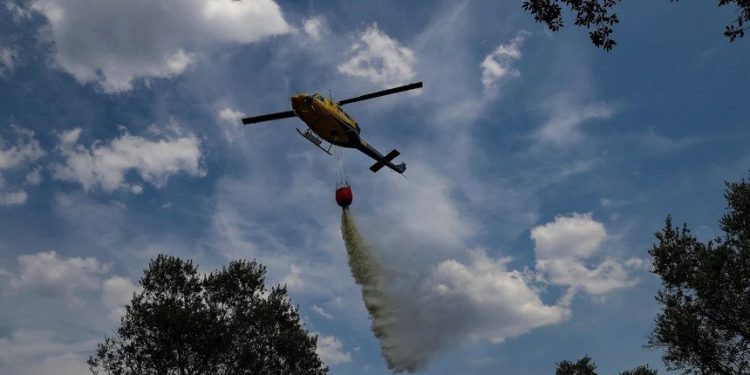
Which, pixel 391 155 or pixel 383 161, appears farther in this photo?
pixel 391 155

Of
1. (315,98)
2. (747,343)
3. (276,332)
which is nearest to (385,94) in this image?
(315,98)

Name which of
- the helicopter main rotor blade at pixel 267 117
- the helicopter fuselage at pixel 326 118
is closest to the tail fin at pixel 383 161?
the helicopter fuselage at pixel 326 118

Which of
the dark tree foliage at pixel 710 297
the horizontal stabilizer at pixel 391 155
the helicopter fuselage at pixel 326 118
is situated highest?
the horizontal stabilizer at pixel 391 155

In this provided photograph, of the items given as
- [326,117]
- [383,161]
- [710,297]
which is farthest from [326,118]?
[710,297]

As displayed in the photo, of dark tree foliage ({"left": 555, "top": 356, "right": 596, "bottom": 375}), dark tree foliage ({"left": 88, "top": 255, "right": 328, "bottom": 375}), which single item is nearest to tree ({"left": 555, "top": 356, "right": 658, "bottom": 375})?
dark tree foliage ({"left": 555, "top": 356, "right": 596, "bottom": 375})

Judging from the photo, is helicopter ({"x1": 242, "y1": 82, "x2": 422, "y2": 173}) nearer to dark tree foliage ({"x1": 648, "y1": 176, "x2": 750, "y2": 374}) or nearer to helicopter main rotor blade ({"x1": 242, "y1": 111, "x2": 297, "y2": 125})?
helicopter main rotor blade ({"x1": 242, "y1": 111, "x2": 297, "y2": 125})

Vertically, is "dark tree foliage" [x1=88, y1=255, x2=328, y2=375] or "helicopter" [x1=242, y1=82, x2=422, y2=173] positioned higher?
"helicopter" [x1=242, y1=82, x2=422, y2=173]

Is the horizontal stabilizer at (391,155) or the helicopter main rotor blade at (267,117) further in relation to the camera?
the horizontal stabilizer at (391,155)

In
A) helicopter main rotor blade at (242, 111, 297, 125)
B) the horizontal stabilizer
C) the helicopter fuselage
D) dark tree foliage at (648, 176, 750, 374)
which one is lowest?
dark tree foliage at (648, 176, 750, 374)

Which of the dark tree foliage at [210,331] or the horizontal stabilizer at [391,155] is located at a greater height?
the horizontal stabilizer at [391,155]

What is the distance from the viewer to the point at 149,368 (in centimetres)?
3547

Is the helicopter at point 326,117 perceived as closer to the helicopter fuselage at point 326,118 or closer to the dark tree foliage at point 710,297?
the helicopter fuselage at point 326,118

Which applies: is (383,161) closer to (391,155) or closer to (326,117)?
(391,155)

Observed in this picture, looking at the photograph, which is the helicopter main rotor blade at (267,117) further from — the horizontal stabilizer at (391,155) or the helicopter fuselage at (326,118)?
the horizontal stabilizer at (391,155)
